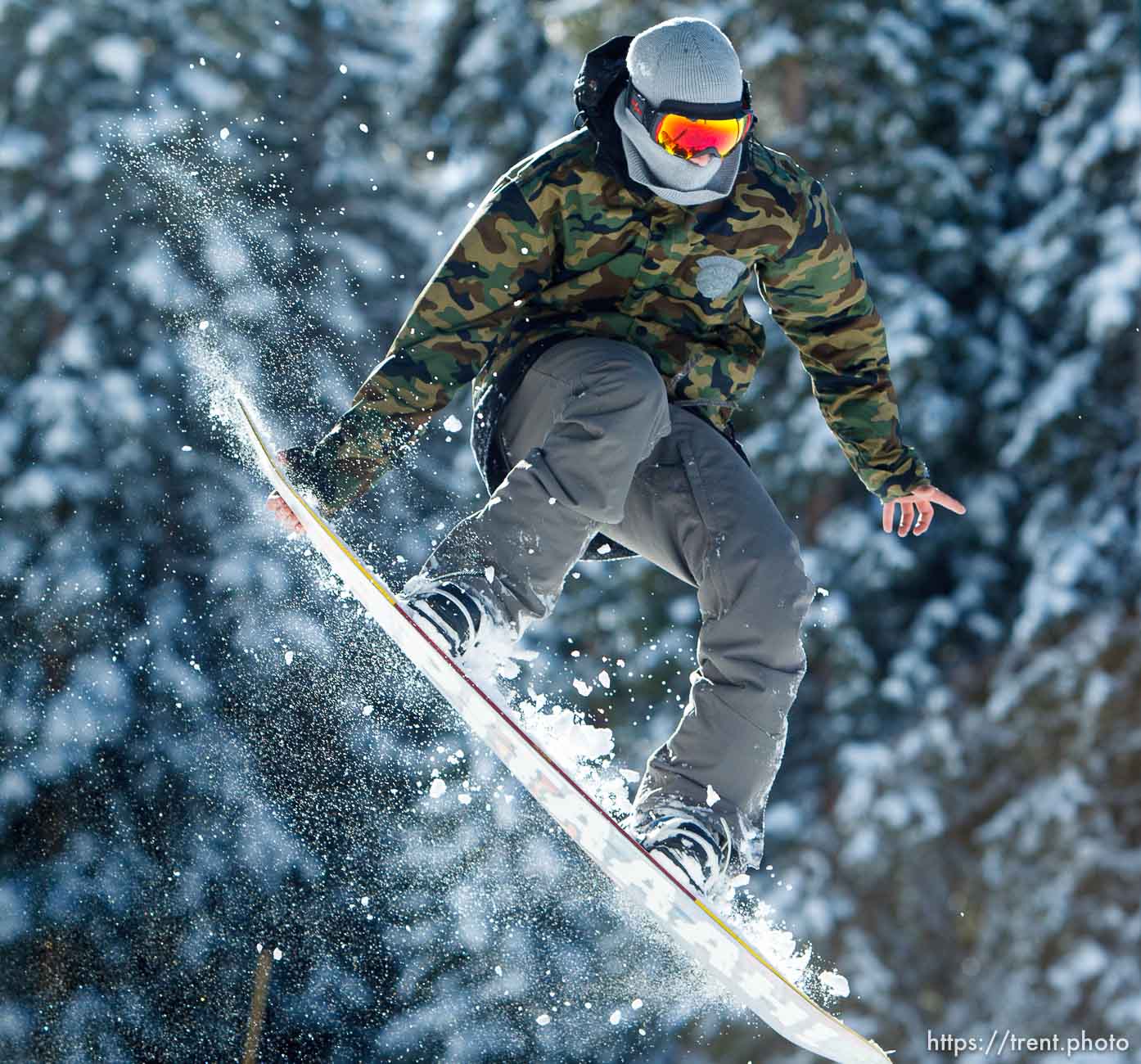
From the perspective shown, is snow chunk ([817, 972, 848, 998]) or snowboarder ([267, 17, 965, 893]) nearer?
snowboarder ([267, 17, 965, 893])

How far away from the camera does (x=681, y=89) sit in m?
3.84

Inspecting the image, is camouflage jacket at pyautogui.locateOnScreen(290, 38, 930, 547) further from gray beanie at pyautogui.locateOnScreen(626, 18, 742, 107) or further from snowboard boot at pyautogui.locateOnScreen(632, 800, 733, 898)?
snowboard boot at pyautogui.locateOnScreen(632, 800, 733, 898)

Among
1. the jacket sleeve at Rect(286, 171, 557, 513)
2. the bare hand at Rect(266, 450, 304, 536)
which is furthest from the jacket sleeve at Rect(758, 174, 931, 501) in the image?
the bare hand at Rect(266, 450, 304, 536)

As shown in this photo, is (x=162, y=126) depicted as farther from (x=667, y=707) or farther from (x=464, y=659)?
(x=464, y=659)

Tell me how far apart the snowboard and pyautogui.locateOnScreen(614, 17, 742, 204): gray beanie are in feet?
3.89

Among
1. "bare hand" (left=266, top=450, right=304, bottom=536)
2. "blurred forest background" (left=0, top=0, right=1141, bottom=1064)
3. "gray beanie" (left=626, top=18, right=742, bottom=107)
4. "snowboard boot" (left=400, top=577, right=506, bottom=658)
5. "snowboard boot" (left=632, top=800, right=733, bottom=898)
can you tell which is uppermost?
"gray beanie" (left=626, top=18, right=742, bottom=107)

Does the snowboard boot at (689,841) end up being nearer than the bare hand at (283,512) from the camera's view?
Yes

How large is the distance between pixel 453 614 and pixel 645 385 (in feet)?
2.33

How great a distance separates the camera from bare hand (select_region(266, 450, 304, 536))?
13.6 feet

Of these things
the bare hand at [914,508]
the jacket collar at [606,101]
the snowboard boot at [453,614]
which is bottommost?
the bare hand at [914,508]

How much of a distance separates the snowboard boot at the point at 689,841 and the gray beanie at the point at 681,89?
149 centimetres

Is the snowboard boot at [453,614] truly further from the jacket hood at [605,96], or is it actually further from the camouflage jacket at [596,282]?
the jacket hood at [605,96]

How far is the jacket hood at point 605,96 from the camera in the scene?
3.94 m

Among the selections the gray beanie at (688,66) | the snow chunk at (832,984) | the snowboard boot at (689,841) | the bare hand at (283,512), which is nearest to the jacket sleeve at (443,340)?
the bare hand at (283,512)
